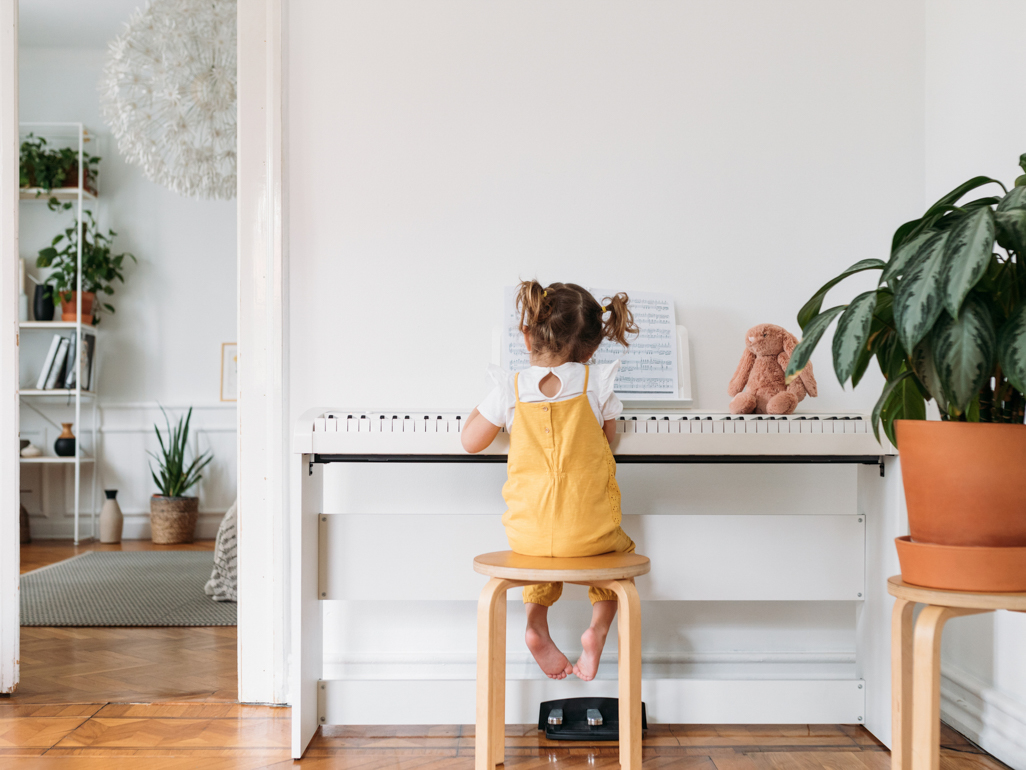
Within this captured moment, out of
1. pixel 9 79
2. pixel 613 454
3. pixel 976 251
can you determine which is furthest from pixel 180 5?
pixel 976 251

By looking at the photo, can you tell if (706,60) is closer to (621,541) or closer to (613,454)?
(613,454)

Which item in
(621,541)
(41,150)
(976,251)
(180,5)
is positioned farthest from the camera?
(41,150)

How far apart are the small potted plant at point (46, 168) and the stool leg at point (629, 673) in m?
4.33

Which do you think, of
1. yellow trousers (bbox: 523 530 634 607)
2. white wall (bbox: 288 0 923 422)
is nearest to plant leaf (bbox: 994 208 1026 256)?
yellow trousers (bbox: 523 530 634 607)

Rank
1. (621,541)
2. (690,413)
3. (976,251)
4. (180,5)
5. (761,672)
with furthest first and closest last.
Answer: (180,5) < (761,672) < (690,413) < (621,541) < (976,251)

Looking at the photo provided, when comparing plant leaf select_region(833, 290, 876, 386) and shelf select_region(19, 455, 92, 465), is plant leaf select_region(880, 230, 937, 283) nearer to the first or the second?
plant leaf select_region(833, 290, 876, 386)

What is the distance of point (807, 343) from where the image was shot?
47.1 inches

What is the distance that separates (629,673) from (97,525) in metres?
4.22

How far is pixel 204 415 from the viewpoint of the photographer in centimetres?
466

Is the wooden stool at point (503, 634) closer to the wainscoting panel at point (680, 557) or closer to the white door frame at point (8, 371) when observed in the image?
the wainscoting panel at point (680, 557)

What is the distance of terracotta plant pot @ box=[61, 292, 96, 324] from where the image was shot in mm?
4379

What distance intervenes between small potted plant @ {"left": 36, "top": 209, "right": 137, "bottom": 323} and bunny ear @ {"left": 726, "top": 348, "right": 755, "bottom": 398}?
12.8ft

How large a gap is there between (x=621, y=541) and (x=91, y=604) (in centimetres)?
240

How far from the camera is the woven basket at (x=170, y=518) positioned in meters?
4.42
